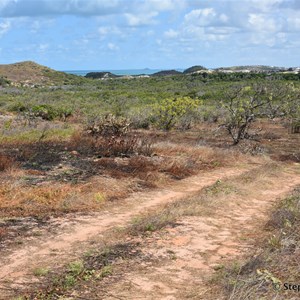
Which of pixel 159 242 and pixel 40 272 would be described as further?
pixel 159 242

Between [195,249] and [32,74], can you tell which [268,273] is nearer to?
[195,249]

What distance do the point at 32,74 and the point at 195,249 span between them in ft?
335

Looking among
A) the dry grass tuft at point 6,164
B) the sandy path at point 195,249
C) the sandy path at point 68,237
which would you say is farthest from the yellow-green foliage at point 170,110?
the sandy path at point 195,249

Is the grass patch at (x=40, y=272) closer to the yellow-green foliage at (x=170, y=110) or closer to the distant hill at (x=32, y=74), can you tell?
the yellow-green foliage at (x=170, y=110)

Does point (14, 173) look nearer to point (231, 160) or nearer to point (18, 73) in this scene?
point (231, 160)

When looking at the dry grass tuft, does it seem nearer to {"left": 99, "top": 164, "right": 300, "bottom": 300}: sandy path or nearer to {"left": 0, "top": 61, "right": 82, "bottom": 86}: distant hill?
{"left": 99, "top": 164, "right": 300, "bottom": 300}: sandy path

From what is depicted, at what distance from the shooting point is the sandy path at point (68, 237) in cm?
604

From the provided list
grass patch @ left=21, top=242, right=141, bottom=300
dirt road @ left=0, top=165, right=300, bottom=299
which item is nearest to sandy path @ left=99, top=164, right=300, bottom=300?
dirt road @ left=0, top=165, right=300, bottom=299

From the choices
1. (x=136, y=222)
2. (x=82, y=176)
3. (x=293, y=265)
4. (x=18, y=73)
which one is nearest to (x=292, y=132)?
(x=82, y=176)

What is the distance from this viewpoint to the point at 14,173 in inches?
437

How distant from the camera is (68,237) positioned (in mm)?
7301

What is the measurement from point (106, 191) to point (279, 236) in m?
4.67

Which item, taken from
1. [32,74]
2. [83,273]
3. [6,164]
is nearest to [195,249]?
[83,273]

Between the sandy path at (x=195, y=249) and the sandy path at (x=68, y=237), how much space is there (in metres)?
1.09
